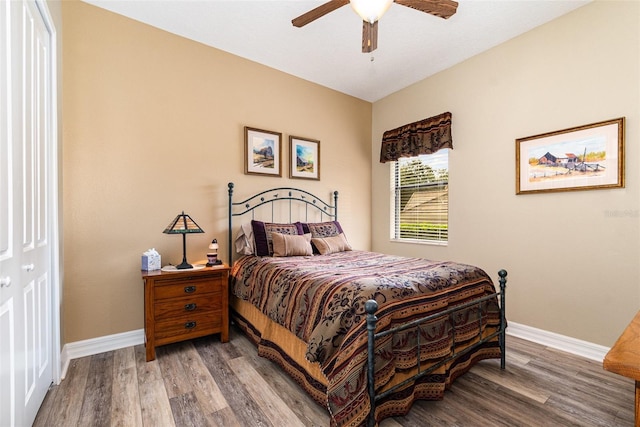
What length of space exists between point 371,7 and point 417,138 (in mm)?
2201

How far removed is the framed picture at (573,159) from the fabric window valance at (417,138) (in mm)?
792

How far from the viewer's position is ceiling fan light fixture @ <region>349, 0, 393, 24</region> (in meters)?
1.75

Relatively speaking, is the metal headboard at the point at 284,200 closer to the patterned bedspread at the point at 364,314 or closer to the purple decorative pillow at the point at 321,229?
the purple decorative pillow at the point at 321,229

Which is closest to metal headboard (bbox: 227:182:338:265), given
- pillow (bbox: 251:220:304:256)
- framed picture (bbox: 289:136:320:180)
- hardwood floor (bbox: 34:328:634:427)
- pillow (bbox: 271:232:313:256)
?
framed picture (bbox: 289:136:320:180)

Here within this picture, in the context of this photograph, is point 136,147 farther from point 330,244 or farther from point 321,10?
point 330,244

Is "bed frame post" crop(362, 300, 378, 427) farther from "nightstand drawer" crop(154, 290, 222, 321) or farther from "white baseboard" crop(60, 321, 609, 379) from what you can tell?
"white baseboard" crop(60, 321, 609, 379)

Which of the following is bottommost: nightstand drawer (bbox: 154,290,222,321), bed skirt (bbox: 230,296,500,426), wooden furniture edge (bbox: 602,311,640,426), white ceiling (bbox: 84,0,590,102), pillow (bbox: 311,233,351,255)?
bed skirt (bbox: 230,296,500,426)

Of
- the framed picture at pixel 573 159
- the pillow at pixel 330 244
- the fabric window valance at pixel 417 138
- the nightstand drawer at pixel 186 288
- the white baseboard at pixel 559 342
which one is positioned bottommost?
the white baseboard at pixel 559 342

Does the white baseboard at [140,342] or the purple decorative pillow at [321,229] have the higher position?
the purple decorative pillow at [321,229]

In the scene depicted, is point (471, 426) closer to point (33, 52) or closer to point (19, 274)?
point (19, 274)

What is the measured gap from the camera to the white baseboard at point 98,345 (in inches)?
91.4

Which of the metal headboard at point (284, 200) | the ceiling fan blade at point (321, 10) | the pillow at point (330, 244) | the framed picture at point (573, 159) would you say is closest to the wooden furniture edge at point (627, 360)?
the framed picture at point (573, 159)

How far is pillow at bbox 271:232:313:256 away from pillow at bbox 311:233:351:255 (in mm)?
163

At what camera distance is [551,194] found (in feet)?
8.84
